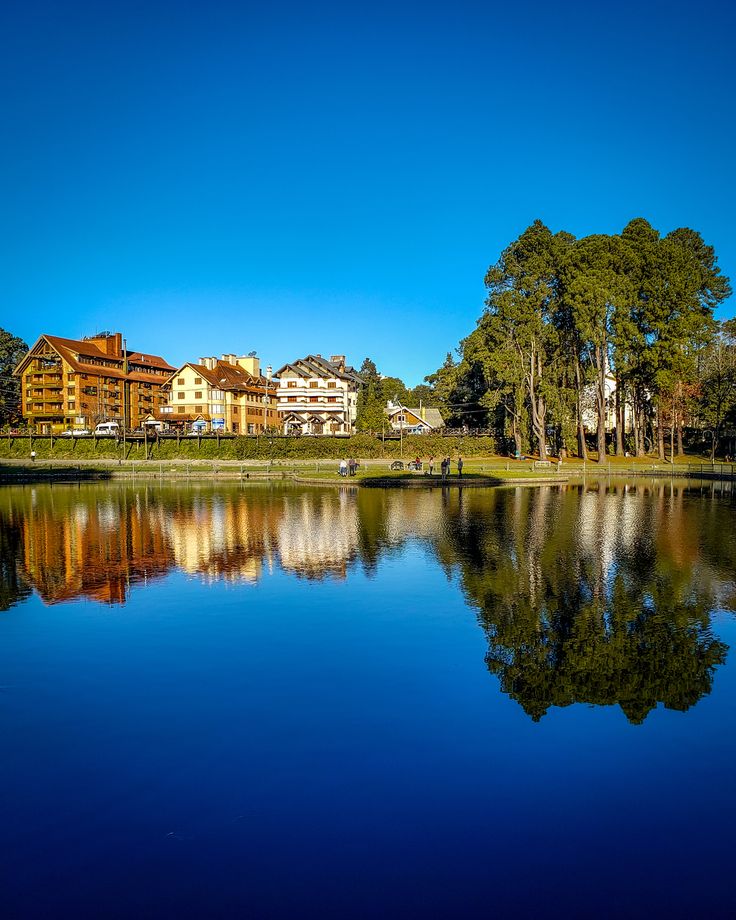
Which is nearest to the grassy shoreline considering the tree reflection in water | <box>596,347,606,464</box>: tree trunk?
<box>596,347,606,464</box>: tree trunk

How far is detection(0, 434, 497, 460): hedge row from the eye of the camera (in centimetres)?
7988

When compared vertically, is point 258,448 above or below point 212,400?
below

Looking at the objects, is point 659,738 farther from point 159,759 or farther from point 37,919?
point 37,919

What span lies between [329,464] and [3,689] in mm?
60834

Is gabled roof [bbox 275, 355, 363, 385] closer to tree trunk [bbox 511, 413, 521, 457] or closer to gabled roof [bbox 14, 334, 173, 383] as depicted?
gabled roof [bbox 14, 334, 173, 383]

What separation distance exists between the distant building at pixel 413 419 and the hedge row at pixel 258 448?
1341 centimetres

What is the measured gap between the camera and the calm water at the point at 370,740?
6.21 meters

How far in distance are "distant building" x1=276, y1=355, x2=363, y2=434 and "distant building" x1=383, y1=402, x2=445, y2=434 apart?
6.54m

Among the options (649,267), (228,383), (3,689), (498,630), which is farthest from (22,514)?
(228,383)

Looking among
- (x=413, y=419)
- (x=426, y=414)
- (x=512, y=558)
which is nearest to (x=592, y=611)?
(x=512, y=558)

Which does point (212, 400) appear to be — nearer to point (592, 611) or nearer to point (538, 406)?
point (538, 406)

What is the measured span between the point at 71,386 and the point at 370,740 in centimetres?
10454

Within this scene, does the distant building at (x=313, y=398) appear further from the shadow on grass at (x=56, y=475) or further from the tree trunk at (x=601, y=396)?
the tree trunk at (x=601, y=396)

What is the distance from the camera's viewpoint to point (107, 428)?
92.9 metres
